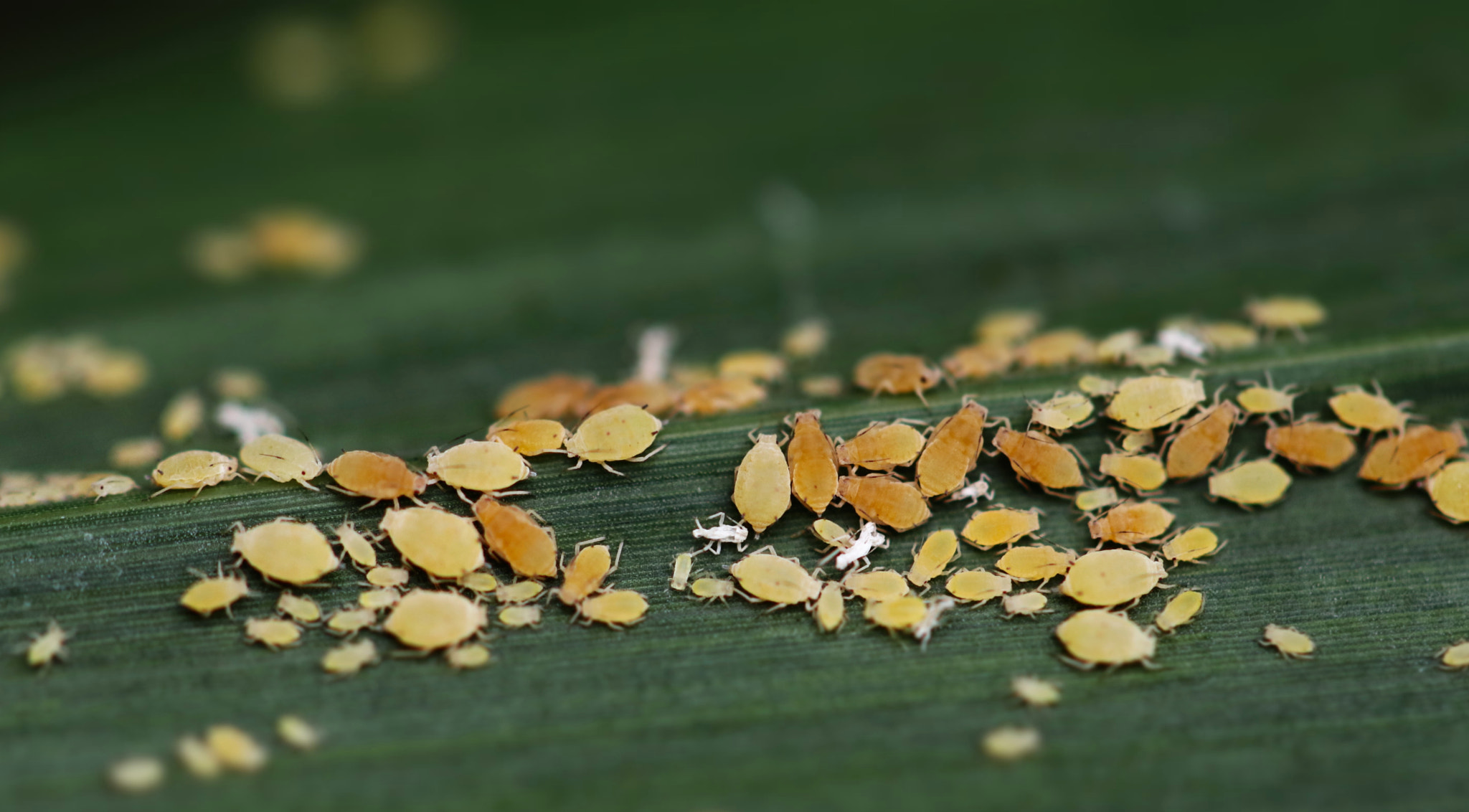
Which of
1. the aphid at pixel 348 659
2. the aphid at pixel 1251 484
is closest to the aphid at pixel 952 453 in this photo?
the aphid at pixel 1251 484

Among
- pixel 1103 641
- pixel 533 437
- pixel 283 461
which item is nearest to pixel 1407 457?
pixel 1103 641

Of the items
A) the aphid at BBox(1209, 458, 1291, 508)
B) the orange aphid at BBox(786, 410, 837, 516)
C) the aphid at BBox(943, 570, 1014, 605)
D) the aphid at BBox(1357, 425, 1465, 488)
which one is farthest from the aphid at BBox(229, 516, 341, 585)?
the aphid at BBox(1357, 425, 1465, 488)

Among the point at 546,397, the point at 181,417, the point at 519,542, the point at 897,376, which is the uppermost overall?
the point at 181,417

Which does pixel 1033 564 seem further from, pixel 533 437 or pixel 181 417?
pixel 181 417

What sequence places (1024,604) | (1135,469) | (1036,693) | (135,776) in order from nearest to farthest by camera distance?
(135,776) → (1036,693) → (1024,604) → (1135,469)

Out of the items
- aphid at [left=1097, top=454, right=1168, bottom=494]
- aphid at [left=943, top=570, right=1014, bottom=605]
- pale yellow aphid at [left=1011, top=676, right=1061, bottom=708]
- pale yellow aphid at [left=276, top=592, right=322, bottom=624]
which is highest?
aphid at [left=1097, top=454, right=1168, bottom=494]

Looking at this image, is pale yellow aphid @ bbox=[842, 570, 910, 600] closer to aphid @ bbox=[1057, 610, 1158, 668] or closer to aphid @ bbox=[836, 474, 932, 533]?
aphid @ bbox=[836, 474, 932, 533]

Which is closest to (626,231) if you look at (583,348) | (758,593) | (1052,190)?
(583,348)
